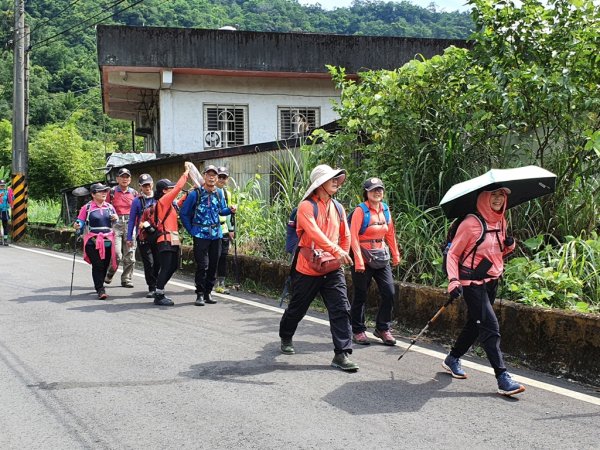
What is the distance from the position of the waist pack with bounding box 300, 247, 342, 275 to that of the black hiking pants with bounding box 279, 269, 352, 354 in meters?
0.10

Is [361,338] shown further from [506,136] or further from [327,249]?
[506,136]

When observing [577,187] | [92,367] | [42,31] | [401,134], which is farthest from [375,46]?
[42,31]

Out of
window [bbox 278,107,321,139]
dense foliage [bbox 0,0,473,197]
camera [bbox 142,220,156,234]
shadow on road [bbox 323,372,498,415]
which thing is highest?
dense foliage [bbox 0,0,473,197]

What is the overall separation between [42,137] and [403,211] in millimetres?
27737

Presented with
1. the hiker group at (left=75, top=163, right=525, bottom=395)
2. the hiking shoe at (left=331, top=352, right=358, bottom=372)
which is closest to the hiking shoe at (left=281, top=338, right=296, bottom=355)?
the hiker group at (left=75, top=163, right=525, bottom=395)

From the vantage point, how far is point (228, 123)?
23.0 meters

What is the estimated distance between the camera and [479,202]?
18.4ft

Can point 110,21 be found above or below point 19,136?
above

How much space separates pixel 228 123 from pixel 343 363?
17729 millimetres

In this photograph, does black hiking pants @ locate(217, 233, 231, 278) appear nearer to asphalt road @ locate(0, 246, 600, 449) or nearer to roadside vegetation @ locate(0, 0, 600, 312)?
roadside vegetation @ locate(0, 0, 600, 312)

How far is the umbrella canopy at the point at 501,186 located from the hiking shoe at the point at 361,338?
1.85 meters

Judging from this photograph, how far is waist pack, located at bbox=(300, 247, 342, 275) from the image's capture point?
6234mm

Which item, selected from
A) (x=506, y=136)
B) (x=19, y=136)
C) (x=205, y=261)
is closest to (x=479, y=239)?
(x=506, y=136)

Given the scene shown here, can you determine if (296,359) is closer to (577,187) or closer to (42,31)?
(577,187)
